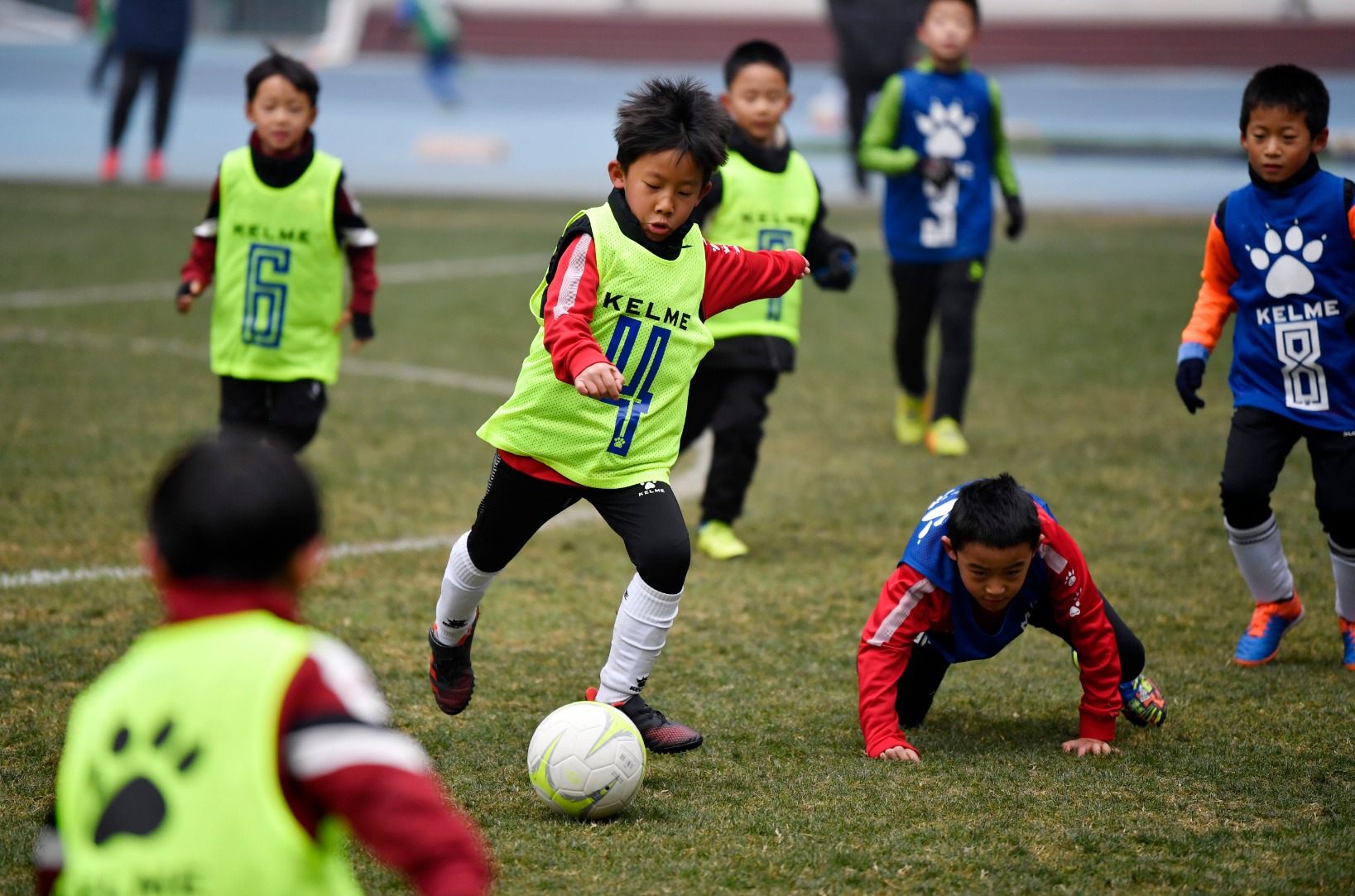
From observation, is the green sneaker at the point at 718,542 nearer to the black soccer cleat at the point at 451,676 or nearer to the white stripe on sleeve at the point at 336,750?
the black soccer cleat at the point at 451,676

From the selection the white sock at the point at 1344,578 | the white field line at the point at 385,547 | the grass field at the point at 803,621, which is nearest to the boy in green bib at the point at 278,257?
the white field line at the point at 385,547

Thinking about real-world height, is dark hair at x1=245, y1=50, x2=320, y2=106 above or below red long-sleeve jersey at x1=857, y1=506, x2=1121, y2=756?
above

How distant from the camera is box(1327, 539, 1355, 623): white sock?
4.15 m

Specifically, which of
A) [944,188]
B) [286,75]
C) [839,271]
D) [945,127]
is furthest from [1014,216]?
[286,75]

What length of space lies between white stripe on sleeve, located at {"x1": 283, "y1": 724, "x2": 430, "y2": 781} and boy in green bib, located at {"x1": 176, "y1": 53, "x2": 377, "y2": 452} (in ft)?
11.5

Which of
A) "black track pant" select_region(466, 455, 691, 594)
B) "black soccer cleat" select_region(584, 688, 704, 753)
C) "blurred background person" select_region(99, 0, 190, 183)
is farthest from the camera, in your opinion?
"blurred background person" select_region(99, 0, 190, 183)

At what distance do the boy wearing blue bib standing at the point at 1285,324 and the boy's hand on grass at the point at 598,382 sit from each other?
1.86 m

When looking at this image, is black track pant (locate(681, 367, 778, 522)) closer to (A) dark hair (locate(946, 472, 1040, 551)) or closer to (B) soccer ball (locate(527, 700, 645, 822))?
(A) dark hair (locate(946, 472, 1040, 551))

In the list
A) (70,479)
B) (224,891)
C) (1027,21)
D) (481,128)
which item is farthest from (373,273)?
(1027,21)

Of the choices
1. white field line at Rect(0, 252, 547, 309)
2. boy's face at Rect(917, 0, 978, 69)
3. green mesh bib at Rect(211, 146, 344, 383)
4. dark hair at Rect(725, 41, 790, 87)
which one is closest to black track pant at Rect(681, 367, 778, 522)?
dark hair at Rect(725, 41, 790, 87)

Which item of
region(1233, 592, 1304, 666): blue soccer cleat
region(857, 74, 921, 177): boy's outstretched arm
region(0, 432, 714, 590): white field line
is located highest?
region(857, 74, 921, 177): boy's outstretched arm

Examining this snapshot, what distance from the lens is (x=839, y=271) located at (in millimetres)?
5156

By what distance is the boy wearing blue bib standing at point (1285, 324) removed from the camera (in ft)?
13.1

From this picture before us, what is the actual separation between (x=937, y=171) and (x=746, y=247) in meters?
1.73
